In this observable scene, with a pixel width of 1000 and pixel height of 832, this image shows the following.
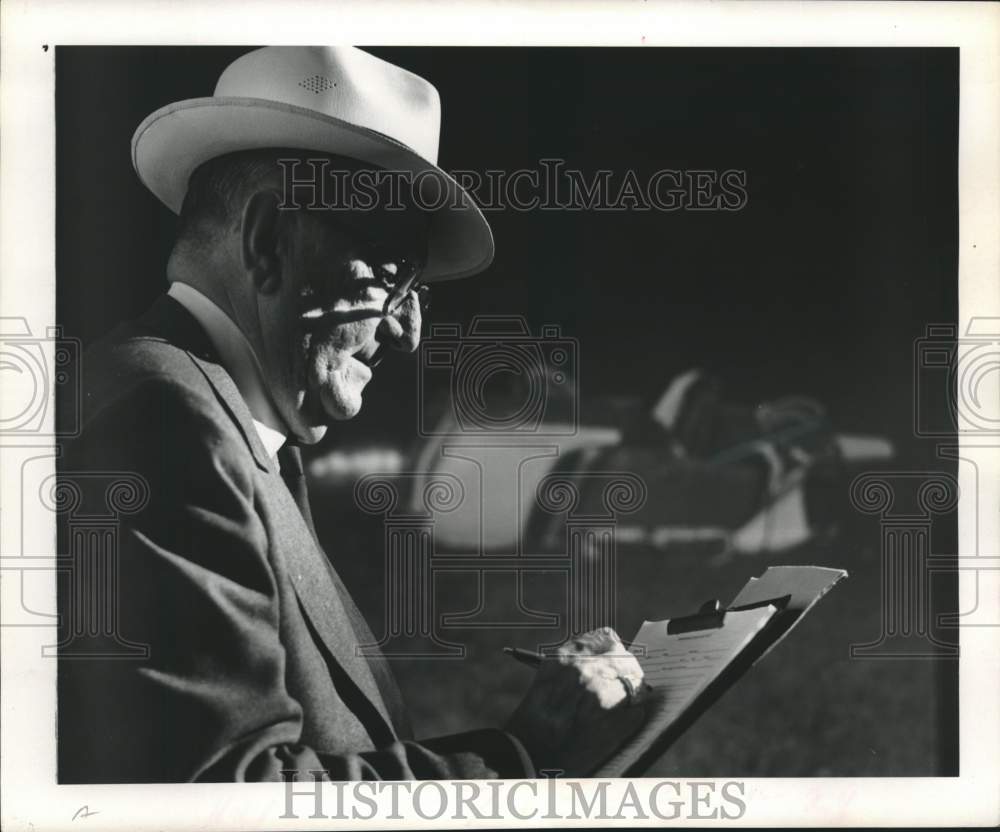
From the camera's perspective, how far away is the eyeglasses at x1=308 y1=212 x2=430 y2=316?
3029mm

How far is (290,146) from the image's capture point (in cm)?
299

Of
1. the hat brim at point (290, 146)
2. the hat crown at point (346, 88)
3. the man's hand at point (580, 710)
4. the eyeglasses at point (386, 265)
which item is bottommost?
the man's hand at point (580, 710)

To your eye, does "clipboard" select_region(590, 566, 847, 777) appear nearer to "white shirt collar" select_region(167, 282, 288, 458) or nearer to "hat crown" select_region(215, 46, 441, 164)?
"white shirt collar" select_region(167, 282, 288, 458)

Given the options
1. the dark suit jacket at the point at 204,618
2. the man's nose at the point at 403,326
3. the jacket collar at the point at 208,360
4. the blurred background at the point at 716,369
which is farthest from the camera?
the blurred background at the point at 716,369

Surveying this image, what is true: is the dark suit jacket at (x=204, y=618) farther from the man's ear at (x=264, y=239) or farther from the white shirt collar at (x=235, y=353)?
the man's ear at (x=264, y=239)

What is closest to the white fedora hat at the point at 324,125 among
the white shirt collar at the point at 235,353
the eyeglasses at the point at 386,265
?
the eyeglasses at the point at 386,265

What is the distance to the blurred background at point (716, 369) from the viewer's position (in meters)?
3.25

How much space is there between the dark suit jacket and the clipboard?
0.35 metres

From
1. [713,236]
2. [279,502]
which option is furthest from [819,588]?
[279,502]

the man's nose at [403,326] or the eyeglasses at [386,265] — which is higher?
the eyeglasses at [386,265]

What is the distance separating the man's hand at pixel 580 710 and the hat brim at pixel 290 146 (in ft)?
3.43

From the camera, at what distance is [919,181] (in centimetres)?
337

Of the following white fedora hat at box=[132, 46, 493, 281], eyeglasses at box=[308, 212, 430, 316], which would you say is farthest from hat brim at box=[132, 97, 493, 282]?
eyeglasses at box=[308, 212, 430, 316]

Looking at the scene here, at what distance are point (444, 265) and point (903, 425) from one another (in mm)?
1294
